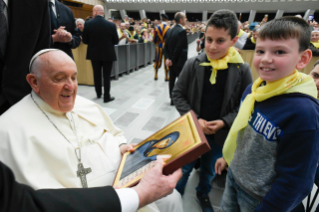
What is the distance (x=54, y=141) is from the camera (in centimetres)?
127

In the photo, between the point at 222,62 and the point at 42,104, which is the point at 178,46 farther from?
the point at 42,104

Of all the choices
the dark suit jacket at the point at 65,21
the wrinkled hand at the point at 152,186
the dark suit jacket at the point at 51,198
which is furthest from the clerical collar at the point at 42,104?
the dark suit jacket at the point at 65,21

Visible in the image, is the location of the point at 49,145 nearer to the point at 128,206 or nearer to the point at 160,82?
the point at 128,206

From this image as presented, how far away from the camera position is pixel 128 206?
931mm

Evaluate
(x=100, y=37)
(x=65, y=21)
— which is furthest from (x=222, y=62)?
(x=100, y=37)

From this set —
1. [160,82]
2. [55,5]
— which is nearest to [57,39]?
[55,5]

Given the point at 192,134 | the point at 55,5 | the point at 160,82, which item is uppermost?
the point at 55,5

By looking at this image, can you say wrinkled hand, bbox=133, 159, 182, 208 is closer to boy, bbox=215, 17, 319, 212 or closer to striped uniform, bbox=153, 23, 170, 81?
boy, bbox=215, 17, 319, 212

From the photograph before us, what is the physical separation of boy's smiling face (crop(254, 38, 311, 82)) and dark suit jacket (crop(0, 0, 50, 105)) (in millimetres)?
1487

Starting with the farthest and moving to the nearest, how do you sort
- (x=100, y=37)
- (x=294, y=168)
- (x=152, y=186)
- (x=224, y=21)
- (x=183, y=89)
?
(x=100, y=37) < (x=183, y=89) < (x=224, y=21) < (x=152, y=186) < (x=294, y=168)

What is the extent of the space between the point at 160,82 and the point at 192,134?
5.95 metres

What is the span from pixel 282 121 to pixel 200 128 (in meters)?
0.39

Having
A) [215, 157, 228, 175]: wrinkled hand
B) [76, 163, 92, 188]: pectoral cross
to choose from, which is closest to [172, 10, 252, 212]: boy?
[215, 157, 228, 175]: wrinkled hand

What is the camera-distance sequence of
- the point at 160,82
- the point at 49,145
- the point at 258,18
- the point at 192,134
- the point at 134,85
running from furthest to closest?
the point at 258,18 → the point at 160,82 → the point at 134,85 → the point at 49,145 → the point at 192,134
